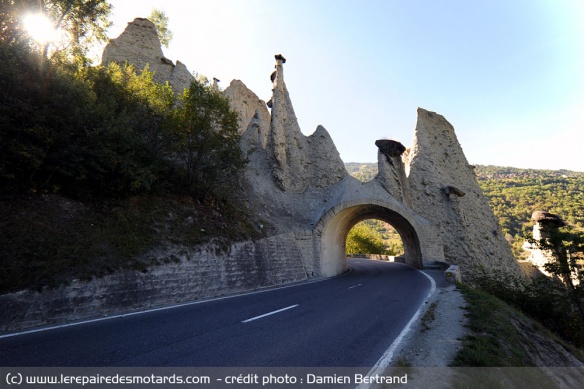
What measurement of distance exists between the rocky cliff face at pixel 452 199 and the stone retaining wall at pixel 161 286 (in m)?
19.6

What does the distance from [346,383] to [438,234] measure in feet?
83.4

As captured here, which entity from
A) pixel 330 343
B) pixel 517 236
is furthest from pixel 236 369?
pixel 517 236

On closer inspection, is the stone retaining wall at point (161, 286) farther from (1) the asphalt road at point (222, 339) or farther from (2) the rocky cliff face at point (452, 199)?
(2) the rocky cliff face at point (452, 199)

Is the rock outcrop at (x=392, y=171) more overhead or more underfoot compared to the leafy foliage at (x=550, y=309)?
more overhead

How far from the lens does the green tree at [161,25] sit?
35.7 metres

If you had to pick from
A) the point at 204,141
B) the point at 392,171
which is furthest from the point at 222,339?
the point at 392,171

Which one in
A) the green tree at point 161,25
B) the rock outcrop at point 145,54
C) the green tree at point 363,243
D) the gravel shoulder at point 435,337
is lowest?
the green tree at point 363,243

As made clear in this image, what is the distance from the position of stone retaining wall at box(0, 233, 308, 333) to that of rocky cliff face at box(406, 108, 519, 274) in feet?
64.4

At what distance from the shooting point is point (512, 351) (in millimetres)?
5504

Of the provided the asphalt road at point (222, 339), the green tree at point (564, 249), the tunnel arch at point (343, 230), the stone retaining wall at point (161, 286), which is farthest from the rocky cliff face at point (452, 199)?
the asphalt road at point (222, 339)

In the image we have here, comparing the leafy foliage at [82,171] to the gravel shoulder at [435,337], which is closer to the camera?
the gravel shoulder at [435,337]

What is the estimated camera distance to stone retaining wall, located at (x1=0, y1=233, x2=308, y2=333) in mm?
6504

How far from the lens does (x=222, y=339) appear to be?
5340mm

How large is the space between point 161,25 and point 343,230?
1466 inches
